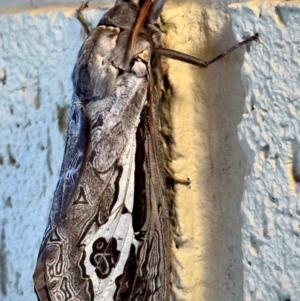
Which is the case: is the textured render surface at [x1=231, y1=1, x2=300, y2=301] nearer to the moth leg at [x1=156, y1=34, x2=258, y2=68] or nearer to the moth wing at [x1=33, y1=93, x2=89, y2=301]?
the moth leg at [x1=156, y1=34, x2=258, y2=68]

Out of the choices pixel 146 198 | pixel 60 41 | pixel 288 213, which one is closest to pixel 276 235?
pixel 288 213

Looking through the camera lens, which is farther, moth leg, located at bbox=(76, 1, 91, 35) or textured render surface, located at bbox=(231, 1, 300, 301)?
moth leg, located at bbox=(76, 1, 91, 35)

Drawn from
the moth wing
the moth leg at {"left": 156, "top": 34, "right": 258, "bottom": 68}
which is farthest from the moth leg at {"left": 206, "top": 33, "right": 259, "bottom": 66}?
the moth wing

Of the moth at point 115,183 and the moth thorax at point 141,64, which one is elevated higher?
the moth thorax at point 141,64

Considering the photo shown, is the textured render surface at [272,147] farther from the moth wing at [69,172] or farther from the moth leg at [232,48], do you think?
the moth wing at [69,172]

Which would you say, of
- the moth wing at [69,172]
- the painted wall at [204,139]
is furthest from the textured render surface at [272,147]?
the moth wing at [69,172]

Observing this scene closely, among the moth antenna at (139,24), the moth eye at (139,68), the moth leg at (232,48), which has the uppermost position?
the moth antenna at (139,24)

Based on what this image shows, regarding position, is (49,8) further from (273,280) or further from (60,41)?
Result: (273,280)

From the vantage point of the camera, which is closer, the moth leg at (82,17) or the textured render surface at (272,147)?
the textured render surface at (272,147)
